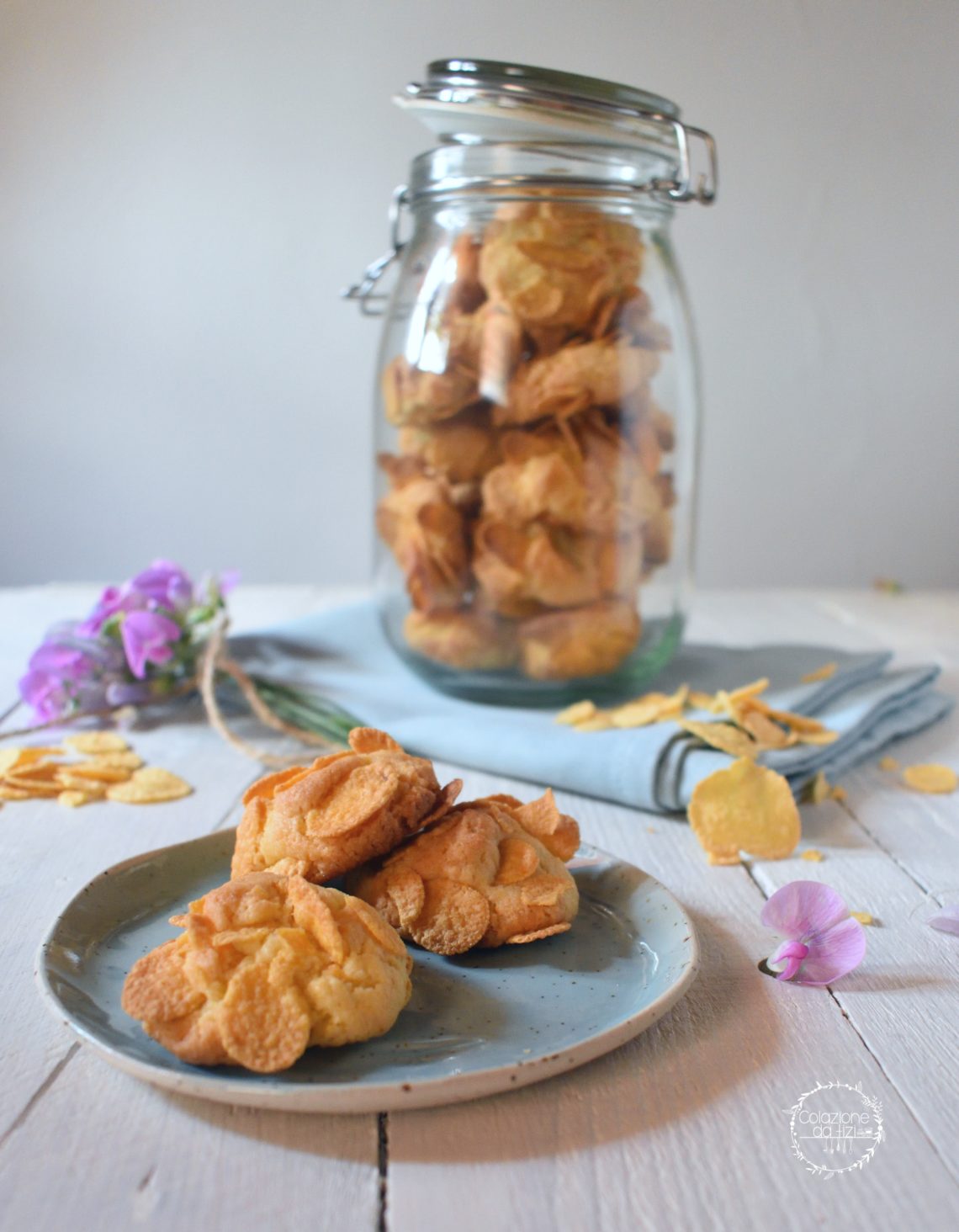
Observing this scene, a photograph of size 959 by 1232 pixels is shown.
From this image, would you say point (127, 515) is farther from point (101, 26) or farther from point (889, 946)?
point (889, 946)

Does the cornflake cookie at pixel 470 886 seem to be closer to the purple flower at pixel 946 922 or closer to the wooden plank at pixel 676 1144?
the wooden plank at pixel 676 1144


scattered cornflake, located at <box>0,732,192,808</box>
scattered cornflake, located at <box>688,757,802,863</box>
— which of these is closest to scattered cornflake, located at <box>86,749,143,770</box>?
scattered cornflake, located at <box>0,732,192,808</box>

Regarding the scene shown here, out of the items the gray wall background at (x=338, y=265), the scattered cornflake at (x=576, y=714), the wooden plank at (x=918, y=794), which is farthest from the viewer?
the gray wall background at (x=338, y=265)

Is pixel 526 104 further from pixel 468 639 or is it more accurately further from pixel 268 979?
pixel 268 979

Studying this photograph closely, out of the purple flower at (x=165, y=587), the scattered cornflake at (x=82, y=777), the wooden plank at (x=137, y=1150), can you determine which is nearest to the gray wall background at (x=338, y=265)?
the purple flower at (x=165, y=587)

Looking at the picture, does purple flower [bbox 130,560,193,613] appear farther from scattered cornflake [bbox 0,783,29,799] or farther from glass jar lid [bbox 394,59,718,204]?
glass jar lid [bbox 394,59,718,204]

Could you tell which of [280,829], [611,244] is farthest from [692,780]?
[611,244]

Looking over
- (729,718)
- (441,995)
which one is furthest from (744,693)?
(441,995)
